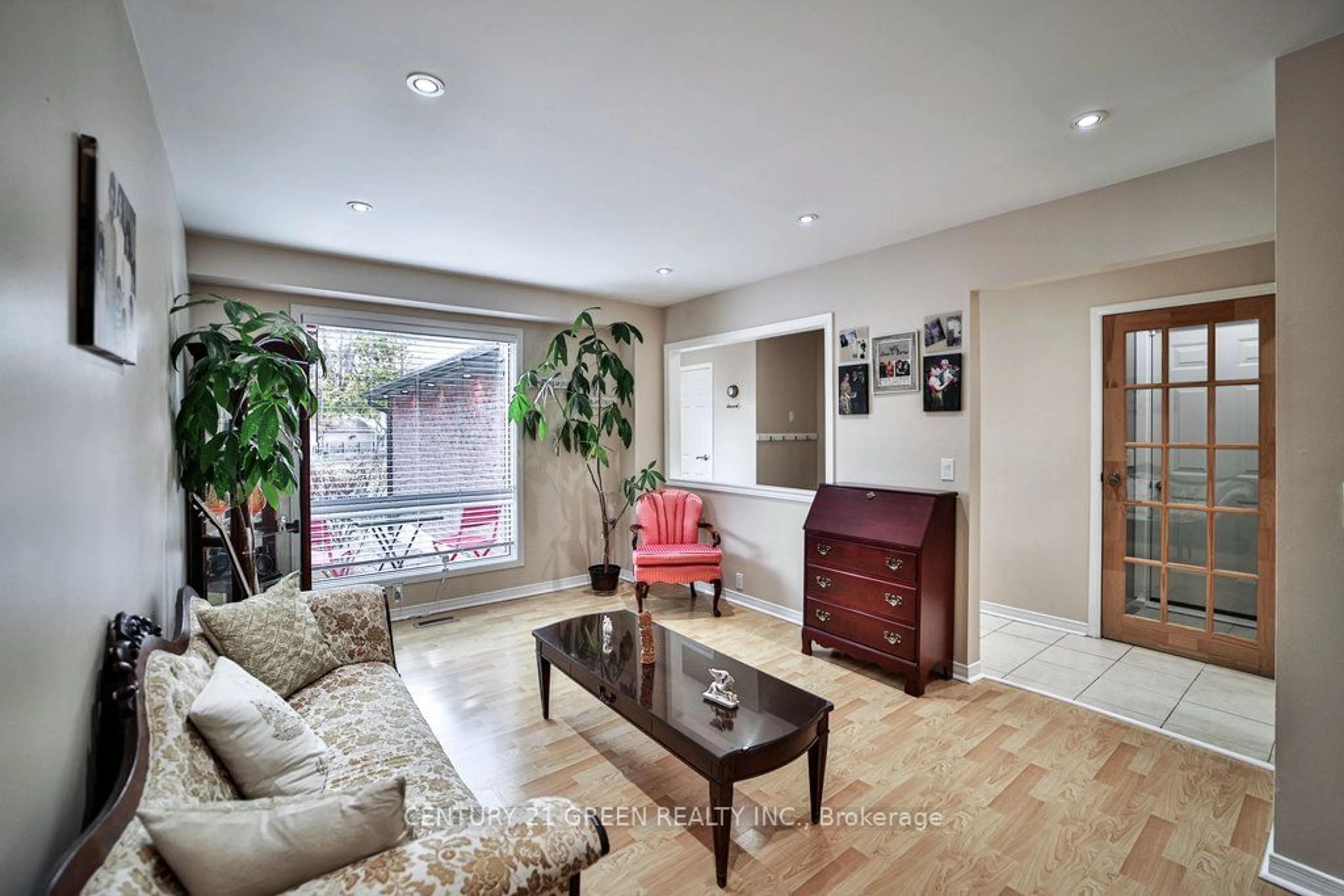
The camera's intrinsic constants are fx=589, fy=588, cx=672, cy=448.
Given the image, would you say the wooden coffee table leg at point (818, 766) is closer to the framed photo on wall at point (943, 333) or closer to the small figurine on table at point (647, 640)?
the small figurine on table at point (647, 640)

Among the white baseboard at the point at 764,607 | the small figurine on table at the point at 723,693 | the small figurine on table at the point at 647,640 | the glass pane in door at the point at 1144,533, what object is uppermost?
the glass pane in door at the point at 1144,533

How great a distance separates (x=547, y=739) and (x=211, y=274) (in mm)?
3356

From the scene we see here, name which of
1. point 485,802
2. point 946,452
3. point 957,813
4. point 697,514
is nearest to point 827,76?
point 946,452

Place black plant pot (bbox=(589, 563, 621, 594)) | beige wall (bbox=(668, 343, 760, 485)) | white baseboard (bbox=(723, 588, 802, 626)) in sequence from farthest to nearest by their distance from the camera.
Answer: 1. beige wall (bbox=(668, 343, 760, 485))
2. black plant pot (bbox=(589, 563, 621, 594))
3. white baseboard (bbox=(723, 588, 802, 626))

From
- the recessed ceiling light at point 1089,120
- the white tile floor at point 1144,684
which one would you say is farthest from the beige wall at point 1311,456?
the white tile floor at point 1144,684

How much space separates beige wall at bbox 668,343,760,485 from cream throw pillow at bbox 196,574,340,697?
3663mm

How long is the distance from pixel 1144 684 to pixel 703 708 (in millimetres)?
2753

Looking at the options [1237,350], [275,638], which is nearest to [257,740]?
[275,638]

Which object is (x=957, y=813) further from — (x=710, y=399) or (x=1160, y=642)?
(x=710, y=399)

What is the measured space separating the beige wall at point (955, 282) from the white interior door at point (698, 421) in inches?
52.1

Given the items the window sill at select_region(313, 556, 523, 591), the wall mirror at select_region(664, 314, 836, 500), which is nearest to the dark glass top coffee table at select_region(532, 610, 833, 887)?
the window sill at select_region(313, 556, 523, 591)

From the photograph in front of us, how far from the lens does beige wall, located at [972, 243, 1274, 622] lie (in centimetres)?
396

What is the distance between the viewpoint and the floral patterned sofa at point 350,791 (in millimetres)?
971

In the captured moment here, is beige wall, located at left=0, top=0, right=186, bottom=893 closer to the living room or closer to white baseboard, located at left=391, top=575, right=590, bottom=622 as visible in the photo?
the living room
